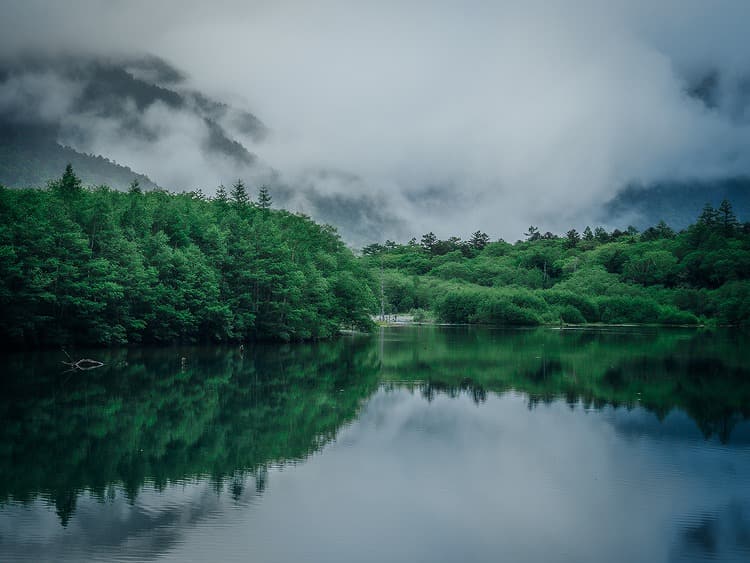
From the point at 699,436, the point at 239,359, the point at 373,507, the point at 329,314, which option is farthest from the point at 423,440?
the point at 329,314

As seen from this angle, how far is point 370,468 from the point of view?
17438 millimetres

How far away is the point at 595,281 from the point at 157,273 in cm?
8648

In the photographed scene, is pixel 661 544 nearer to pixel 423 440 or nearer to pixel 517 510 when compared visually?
pixel 517 510

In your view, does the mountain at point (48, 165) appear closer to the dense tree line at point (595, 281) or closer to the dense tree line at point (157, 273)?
the dense tree line at point (595, 281)

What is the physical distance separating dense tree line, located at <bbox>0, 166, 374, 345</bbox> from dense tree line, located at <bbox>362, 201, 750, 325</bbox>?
21.1 meters

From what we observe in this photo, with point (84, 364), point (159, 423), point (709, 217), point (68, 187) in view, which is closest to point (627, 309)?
point (709, 217)

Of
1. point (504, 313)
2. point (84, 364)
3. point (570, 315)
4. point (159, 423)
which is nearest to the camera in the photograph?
point (159, 423)

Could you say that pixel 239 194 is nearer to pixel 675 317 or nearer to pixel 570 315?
pixel 570 315

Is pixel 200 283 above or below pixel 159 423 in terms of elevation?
above

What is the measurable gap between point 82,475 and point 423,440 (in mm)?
9551

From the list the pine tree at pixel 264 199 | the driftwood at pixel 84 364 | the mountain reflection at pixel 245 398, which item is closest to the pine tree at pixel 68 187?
the mountain reflection at pixel 245 398

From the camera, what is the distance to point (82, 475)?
16.0 metres

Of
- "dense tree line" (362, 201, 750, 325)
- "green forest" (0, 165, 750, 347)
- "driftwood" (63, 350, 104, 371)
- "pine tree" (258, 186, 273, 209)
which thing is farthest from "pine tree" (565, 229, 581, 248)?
"driftwood" (63, 350, 104, 371)

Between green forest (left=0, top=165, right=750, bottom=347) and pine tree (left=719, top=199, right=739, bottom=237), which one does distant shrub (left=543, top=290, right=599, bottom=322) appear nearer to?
green forest (left=0, top=165, right=750, bottom=347)
